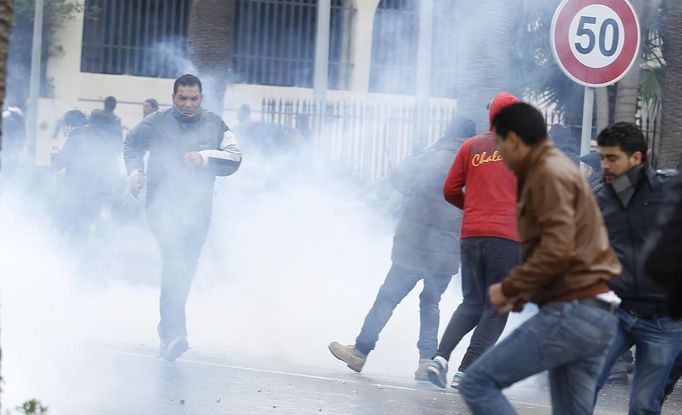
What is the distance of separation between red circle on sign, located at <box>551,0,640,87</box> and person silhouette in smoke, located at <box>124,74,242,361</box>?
2372 millimetres

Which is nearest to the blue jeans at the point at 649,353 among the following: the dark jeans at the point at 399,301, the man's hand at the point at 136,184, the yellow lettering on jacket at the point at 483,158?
the yellow lettering on jacket at the point at 483,158

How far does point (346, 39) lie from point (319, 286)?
15.0 m

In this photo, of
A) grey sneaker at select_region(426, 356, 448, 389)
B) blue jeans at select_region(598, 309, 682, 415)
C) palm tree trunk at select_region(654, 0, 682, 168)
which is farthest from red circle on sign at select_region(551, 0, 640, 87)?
palm tree trunk at select_region(654, 0, 682, 168)

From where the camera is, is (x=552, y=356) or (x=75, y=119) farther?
(x=75, y=119)

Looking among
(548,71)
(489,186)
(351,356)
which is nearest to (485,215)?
(489,186)

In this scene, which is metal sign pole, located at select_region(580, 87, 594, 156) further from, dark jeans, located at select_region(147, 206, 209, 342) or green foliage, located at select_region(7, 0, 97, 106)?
green foliage, located at select_region(7, 0, 97, 106)

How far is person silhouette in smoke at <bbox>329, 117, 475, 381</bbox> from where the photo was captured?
28.7ft

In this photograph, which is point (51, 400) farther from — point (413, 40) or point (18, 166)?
point (413, 40)

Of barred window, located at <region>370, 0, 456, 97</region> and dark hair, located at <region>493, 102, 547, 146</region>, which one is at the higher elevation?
barred window, located at <region>370, 0, 456, 97</region>

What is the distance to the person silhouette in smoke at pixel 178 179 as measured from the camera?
8438mm

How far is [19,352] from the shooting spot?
293 inches

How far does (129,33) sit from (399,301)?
56.5 feet

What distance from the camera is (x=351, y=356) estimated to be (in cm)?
879

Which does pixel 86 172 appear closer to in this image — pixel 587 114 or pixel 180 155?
pixel 180 155
